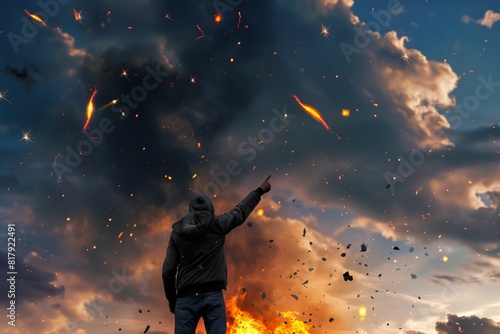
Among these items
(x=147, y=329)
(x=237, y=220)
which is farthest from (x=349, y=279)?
(x=237, y=220)

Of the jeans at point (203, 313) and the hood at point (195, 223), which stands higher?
the hood at point (195, 223)

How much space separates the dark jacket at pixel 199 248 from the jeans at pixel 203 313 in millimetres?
118

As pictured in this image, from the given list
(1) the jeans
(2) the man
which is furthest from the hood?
(1) the jeans

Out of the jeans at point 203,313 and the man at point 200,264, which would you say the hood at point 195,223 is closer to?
the man at point 200,264

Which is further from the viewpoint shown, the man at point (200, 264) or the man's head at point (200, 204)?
the man's head at point (200, 204)

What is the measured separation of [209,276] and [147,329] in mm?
3729

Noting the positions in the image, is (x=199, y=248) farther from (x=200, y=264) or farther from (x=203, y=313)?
(x=203, y=313)

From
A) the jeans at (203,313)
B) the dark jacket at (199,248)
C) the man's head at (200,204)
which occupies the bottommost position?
the jeans at (203,313)

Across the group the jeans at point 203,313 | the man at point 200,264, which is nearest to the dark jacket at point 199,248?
the man at point 200,264

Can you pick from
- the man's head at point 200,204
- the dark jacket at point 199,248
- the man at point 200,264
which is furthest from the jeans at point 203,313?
the man's head at point 200,204

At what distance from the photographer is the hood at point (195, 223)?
8.02 metres

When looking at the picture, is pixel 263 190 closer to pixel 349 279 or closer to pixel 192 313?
pixel 192 313

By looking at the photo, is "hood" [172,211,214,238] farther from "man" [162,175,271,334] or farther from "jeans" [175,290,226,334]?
"jeans" [175,290,226,334]

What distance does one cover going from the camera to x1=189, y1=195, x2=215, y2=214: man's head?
26.9 ft
